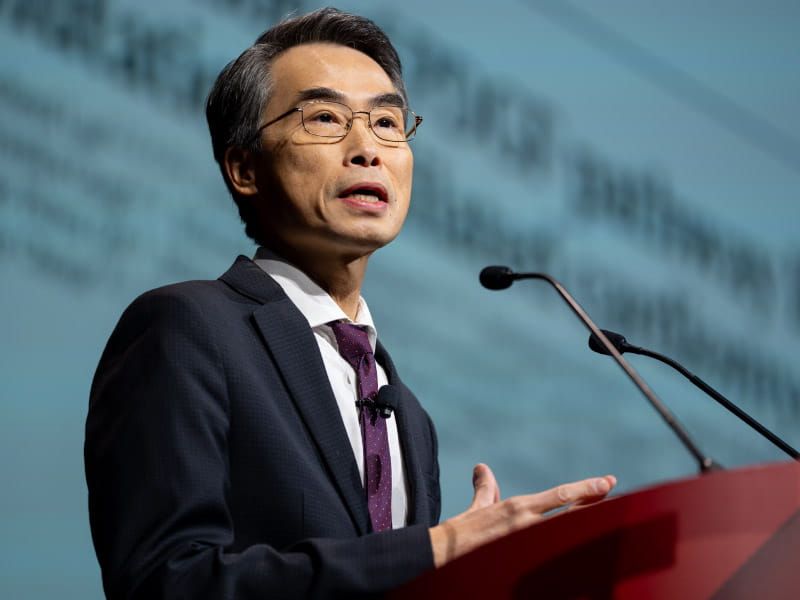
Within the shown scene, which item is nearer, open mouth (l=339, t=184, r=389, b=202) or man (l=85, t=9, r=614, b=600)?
man (l=85, t=9, r=614, b=600)

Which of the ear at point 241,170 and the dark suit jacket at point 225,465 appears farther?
the ear at point 241,170

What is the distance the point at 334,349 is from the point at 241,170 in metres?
0.40

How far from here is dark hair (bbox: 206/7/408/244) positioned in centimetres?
187

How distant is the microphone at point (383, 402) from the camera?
1648mm

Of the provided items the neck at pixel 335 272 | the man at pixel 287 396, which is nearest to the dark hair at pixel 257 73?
the man at pixel 287 396

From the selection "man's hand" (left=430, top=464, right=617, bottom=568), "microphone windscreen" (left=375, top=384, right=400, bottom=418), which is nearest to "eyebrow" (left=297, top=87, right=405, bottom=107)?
"microphone windscreen" (left=375, top=384, right=400, bottom=418)

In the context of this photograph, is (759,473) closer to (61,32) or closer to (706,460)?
(706,460)

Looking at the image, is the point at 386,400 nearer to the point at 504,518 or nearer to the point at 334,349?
the point at 334,349

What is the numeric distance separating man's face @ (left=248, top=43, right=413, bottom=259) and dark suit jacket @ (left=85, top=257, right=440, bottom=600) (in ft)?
0.53

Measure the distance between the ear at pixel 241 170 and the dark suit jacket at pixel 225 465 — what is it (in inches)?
10.5

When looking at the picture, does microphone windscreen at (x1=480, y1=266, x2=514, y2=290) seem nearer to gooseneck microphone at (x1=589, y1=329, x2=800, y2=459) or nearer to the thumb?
gooseneck microphone at (x1=589, y1=329, x2=800, y2=459)

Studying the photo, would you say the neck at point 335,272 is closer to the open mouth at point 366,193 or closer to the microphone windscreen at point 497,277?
the open mouth at point 366,193

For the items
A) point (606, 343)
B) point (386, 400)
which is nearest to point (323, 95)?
point (386, 400)

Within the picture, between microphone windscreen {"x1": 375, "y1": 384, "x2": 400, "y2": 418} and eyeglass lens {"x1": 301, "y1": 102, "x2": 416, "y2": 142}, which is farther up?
eyeglass lens {"x1": 301, "y1": 102, "x2": 416, "y2": 142}
